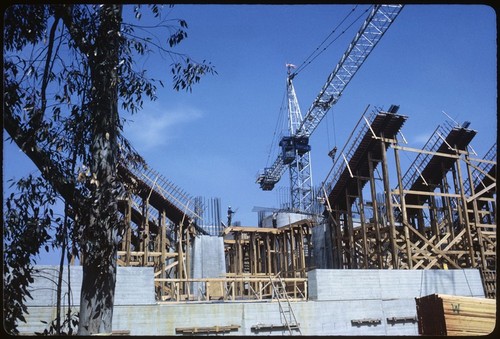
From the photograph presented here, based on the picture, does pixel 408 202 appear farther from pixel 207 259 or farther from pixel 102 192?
pixel 102 192

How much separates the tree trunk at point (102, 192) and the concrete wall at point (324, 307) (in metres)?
8.85

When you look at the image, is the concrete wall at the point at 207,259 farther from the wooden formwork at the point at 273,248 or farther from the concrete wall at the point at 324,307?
the concrete wall at the point at 324,307

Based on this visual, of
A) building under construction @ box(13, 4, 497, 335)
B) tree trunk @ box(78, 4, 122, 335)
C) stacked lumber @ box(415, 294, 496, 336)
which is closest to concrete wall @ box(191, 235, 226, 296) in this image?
building under construction @ box(13, 4, 497, 335)

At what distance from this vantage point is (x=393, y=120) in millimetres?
24672

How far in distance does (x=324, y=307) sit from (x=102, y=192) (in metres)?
13.4

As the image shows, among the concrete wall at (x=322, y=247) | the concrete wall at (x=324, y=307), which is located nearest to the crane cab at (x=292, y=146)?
the concrete wall at (x=322, y=247)

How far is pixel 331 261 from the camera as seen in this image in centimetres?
2953

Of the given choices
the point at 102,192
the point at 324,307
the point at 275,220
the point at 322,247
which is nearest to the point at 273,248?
the point at 275,220

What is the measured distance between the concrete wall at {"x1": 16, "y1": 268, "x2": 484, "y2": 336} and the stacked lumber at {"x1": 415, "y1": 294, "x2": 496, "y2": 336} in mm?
5352

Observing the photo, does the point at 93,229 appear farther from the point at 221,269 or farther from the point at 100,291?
the point at 221,269

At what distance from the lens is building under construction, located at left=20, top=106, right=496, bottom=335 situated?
1780 centimetres

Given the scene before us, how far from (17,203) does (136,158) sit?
99.8 inches

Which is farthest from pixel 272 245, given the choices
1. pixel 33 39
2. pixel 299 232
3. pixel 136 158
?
pixel 33 39

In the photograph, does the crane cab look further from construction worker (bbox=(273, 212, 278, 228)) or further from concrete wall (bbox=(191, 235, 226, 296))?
concrete wall (bbox=(191, 235, 226, 296))
